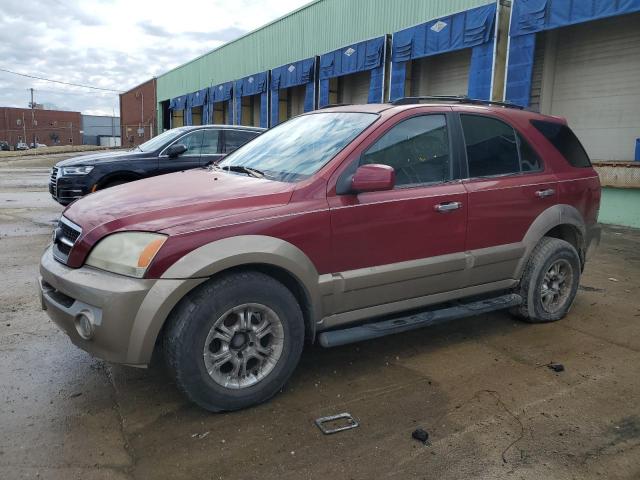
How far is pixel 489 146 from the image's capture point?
14.0 ft

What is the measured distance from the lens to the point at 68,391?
3.36 m

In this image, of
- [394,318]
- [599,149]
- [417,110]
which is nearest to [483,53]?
[599,149]

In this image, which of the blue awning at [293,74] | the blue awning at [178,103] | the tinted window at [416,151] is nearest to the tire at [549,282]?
the tinted window at [416,151]

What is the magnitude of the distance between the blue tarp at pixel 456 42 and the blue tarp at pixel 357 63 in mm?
723

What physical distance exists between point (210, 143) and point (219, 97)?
73.4 ft

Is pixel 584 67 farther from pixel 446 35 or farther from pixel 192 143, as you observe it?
pixel 192 143

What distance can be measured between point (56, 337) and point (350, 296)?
245cm

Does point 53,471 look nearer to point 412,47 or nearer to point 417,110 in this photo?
point 417,110

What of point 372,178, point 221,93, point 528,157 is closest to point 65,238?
point 372,178

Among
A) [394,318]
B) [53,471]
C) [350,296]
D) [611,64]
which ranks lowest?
[53,471]

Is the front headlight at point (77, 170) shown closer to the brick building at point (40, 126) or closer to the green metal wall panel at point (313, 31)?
the green metal wall panel at point (313, 31)

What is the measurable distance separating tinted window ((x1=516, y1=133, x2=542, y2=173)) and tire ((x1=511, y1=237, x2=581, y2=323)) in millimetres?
634

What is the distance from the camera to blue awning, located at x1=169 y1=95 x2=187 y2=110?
120 feet

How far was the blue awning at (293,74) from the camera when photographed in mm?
20891
